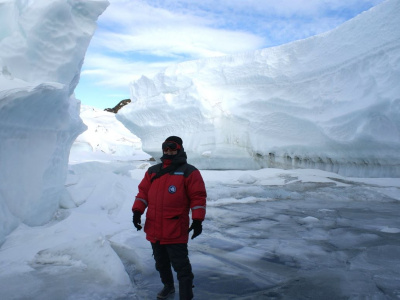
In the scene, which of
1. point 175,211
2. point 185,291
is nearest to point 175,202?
point 175,211

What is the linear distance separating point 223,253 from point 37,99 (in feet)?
8.69

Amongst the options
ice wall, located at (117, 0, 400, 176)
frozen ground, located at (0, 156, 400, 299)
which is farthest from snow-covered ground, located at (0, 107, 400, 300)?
ice wall, located at (117, 0, 400, 176)

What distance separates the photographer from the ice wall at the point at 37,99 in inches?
160

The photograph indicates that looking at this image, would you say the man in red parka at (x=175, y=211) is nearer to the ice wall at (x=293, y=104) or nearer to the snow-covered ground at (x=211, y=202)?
the snow-covered ground at (x=211, y=202)

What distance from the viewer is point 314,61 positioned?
45.7 feet

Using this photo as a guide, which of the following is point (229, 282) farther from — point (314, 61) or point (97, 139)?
point (97, 139)

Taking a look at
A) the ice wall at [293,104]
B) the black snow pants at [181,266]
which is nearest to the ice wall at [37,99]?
the black snow pants at [181,266]

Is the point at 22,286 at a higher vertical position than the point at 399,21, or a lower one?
lower

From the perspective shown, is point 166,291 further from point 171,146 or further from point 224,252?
point 224,252

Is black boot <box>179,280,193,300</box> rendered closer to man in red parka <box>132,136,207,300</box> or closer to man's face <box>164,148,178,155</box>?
man in red parka <box>132,136,207,300</box>

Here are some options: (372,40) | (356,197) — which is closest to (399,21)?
(372,40)

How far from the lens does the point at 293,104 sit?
13.8m

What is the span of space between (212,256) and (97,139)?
98.0 ft

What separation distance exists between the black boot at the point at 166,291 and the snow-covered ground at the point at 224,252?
125 millimetres
